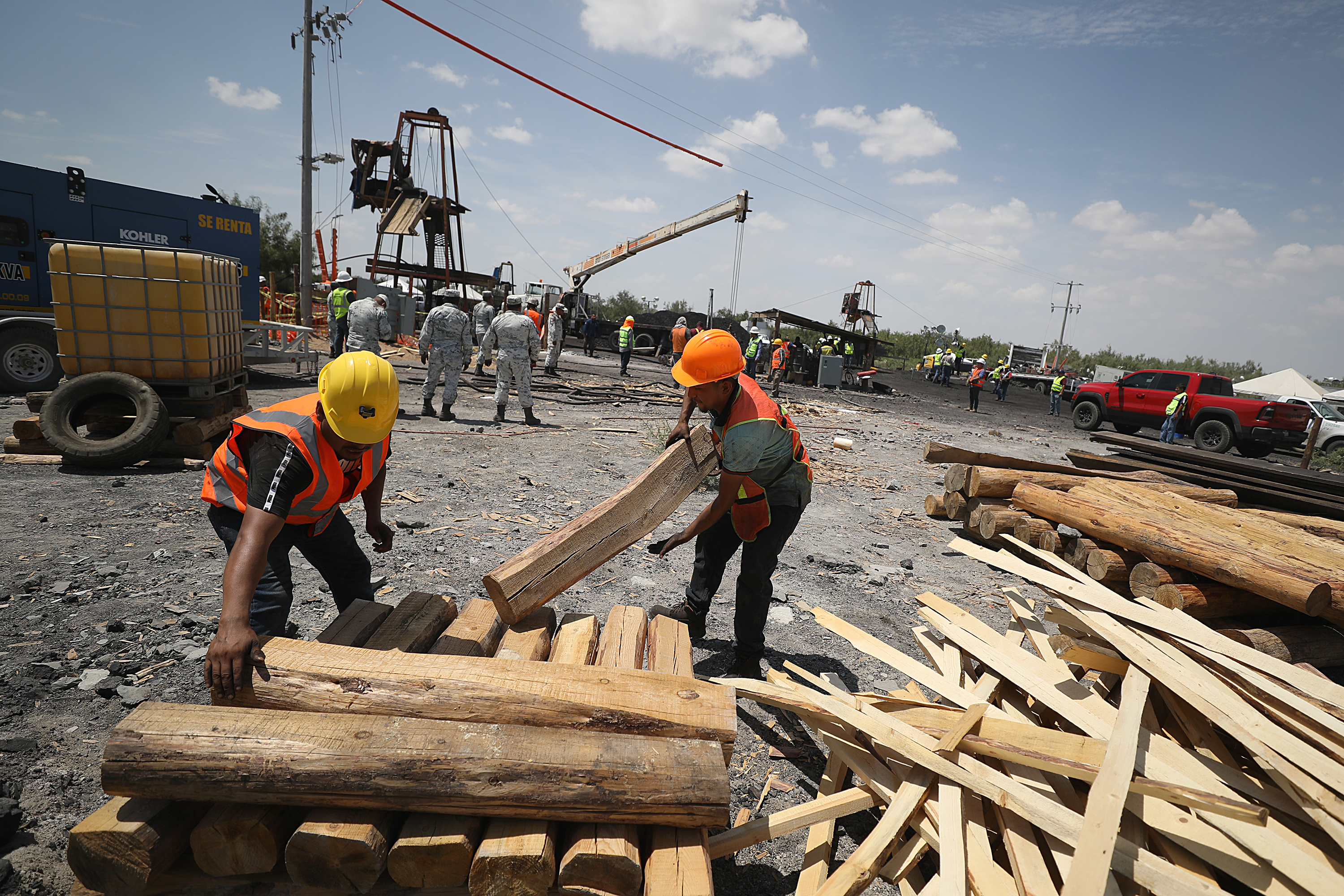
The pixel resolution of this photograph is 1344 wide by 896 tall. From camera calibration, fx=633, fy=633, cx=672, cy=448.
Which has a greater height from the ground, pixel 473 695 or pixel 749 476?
pixel 749 476

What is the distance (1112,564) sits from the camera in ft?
15.3

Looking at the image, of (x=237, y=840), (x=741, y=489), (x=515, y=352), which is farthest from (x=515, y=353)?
(x=237, y=840)

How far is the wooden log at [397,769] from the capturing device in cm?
154

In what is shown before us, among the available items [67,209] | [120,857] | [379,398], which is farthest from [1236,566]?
[67,209]

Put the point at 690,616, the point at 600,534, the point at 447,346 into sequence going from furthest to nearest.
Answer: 1. the point at 447,346
2. the point at 690,616
3. the point at 600,534

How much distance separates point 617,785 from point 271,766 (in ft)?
2.77

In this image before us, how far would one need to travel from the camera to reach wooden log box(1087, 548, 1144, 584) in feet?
15.3

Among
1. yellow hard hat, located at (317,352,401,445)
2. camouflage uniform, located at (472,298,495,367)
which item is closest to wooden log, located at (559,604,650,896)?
yellow hard hat, located at (317,352,401,445)

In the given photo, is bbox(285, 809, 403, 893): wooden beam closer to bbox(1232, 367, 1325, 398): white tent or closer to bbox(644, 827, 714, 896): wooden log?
bbox(644, 827, 714, 896): wooden log

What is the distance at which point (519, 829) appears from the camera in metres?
1.57

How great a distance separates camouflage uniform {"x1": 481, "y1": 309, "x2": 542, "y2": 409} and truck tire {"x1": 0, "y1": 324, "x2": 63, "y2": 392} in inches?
230

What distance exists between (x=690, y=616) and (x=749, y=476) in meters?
0.94

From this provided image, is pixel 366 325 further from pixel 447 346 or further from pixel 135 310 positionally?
pixel 135 310

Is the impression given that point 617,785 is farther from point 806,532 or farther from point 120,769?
point 806,532
